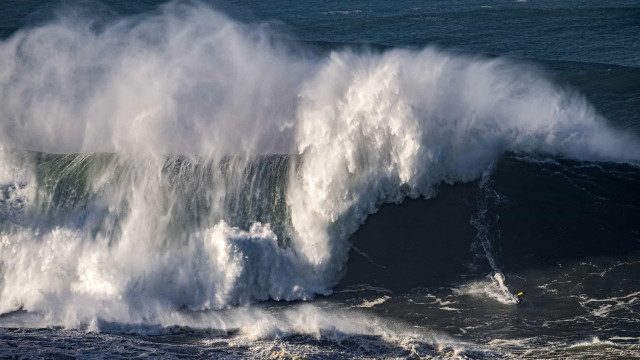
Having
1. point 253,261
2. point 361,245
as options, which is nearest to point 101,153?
point 253,261

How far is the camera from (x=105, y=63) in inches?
850

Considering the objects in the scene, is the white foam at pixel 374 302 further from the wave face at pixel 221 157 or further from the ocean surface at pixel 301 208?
the wave face at pixel 221 157

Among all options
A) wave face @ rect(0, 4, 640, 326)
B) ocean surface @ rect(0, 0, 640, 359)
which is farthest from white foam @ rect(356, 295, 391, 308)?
wave face @ rect(0, 4, 640, 326)

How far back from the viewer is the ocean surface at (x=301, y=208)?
13.4 m

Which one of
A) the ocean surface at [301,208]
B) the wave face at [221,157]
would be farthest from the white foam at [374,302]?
the wave face at [221,157]

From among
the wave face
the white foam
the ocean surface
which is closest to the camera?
the ocean surface

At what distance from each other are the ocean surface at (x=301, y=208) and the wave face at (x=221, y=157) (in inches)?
2.2

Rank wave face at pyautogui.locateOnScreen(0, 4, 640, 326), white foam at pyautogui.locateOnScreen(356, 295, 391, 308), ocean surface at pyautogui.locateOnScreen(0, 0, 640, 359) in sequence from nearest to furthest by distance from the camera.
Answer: ocean surface at pyautogui.locateOnScreen(0, 0, 640, 359) < white foam at pyautogui.locateOnScreen(356, 295, 391, 308) < wave face at pyautogui.locateOnScreen(0, 4, 640, 326)

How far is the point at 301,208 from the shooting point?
16.2 metres

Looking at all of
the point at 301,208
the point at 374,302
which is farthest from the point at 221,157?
the point at 374,302

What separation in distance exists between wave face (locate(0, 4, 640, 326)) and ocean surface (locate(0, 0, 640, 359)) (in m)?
0.06

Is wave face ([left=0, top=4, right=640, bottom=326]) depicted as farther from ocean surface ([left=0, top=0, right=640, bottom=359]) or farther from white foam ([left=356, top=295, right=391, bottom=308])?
white foam ([left=356, top=295, right=391, bottom=308])

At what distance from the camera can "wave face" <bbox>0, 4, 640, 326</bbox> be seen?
1526 centimetres

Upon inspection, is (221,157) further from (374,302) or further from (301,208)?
(374,302)
